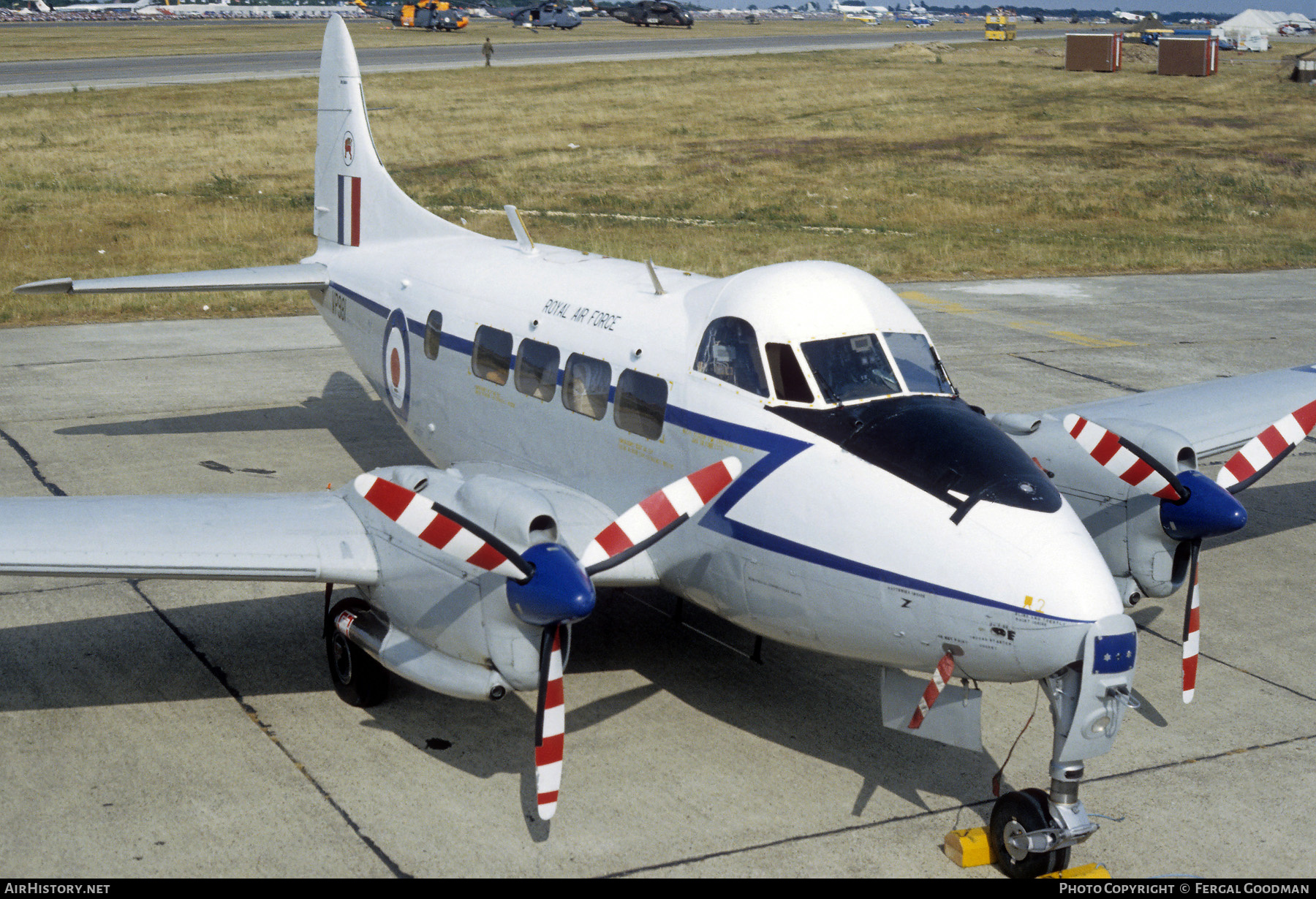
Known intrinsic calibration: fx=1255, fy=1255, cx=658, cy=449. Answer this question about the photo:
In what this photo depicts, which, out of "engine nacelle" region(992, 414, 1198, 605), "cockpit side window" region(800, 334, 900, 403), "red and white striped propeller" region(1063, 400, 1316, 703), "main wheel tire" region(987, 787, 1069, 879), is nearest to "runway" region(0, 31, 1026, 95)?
"cockpit side window" region(800, 334, 900, 403)

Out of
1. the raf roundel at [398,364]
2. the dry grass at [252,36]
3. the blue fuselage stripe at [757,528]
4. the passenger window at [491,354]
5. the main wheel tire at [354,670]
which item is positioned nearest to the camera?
the blue fuselage stripe at [757,528]

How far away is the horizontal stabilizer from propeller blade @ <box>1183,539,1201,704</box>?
1221cm

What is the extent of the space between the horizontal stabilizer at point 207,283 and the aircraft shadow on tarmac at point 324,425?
259cm

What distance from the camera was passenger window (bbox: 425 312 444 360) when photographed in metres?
14.5

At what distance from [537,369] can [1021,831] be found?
21.4ft

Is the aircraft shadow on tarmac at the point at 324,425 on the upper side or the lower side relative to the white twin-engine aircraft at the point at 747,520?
lower

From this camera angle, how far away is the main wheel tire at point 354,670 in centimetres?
1120

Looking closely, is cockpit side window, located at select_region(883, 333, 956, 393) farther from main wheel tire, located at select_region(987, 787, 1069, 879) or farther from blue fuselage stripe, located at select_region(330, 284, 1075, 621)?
main wheel tire, located at select_region(987, 787, 1069, 879)

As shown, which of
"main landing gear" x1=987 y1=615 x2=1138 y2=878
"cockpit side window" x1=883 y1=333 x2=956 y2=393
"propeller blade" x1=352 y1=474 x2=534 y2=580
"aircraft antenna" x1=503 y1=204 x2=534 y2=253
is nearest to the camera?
"main landing gear" x1=987 y1=615 x2=1138 y2=878

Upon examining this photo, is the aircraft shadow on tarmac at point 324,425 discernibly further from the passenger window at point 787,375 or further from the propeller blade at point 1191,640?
the propeller blade at point 1191,640

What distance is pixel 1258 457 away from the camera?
11.8 m

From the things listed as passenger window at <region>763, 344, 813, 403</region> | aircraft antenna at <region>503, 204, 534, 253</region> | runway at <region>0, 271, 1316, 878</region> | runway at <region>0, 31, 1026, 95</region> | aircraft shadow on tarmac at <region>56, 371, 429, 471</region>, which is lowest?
runway at <region>0, 271, 1316, 878</region>

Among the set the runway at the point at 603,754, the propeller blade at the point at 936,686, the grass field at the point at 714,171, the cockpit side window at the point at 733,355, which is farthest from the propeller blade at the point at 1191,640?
the grass field at the point at 714,171

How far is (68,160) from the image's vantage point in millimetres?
50531
